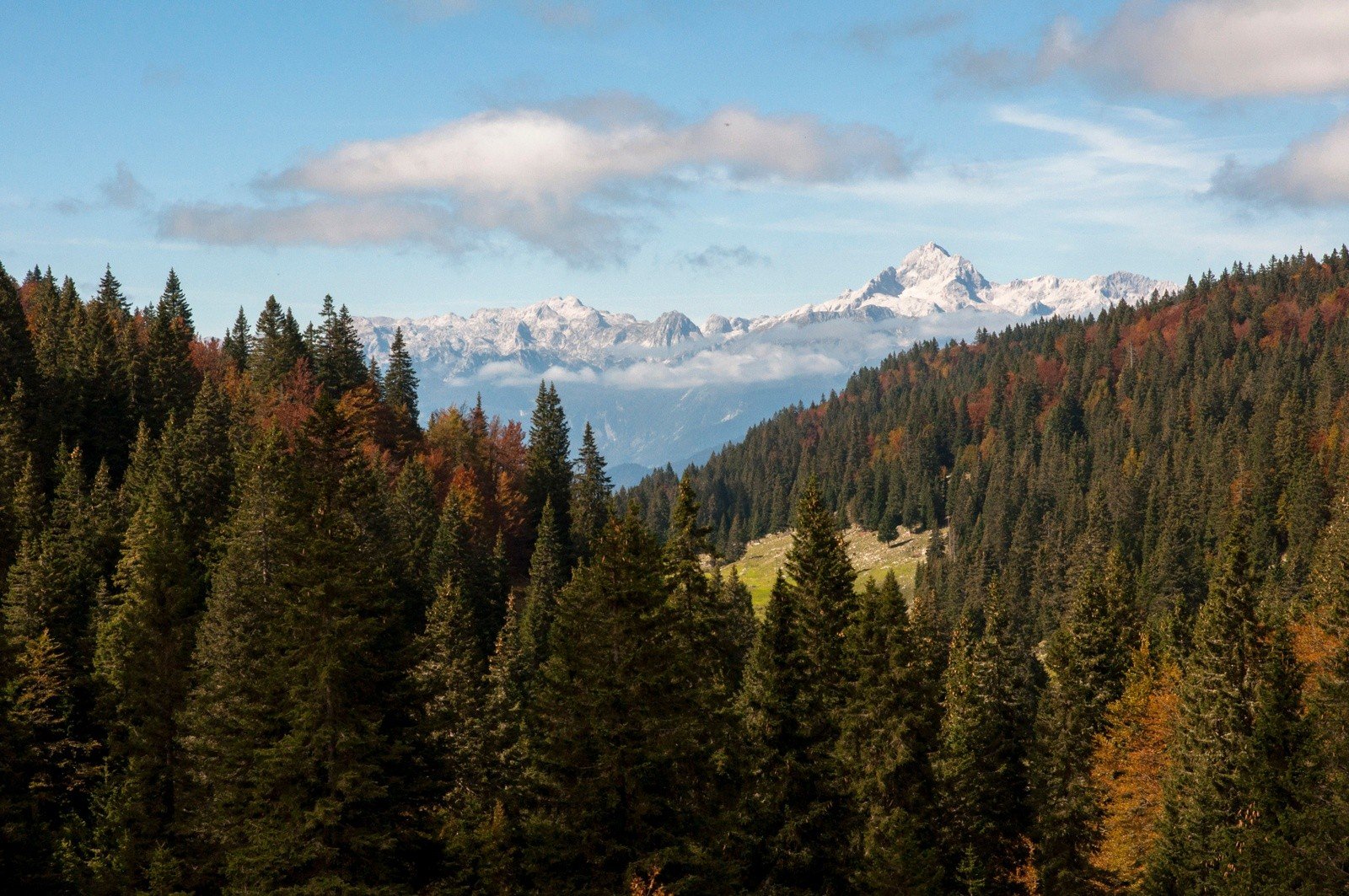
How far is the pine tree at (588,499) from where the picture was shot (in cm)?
9281

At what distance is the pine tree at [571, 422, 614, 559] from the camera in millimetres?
92812

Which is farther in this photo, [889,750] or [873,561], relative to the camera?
[873,561]

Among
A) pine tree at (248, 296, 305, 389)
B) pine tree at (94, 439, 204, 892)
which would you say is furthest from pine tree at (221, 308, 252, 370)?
pine tree at (94, 439, 204, 892)

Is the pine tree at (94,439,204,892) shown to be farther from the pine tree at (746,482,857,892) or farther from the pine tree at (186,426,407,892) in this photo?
the pine tree at (746,482,857,892)

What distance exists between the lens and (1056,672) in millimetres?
48281

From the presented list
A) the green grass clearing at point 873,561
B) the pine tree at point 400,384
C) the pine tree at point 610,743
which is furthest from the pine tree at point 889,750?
the green grass clearing at point 873,561

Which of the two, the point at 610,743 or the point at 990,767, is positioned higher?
the point at 610,743

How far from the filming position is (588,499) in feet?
321

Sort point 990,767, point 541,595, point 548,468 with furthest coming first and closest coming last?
point 548,468, point 541,595, point 990,767

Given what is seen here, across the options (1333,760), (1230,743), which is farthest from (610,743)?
(1333,760)

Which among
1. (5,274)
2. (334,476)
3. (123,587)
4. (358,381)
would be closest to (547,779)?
(334,476)

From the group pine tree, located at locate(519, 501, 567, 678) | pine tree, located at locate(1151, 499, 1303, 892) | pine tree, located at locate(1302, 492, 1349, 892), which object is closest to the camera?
pine tree, located at locate(1302, 492, 1349, 892)

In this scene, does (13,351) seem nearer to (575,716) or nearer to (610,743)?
(575,716)

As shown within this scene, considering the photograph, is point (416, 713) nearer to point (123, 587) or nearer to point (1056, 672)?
point (1056, 672)
